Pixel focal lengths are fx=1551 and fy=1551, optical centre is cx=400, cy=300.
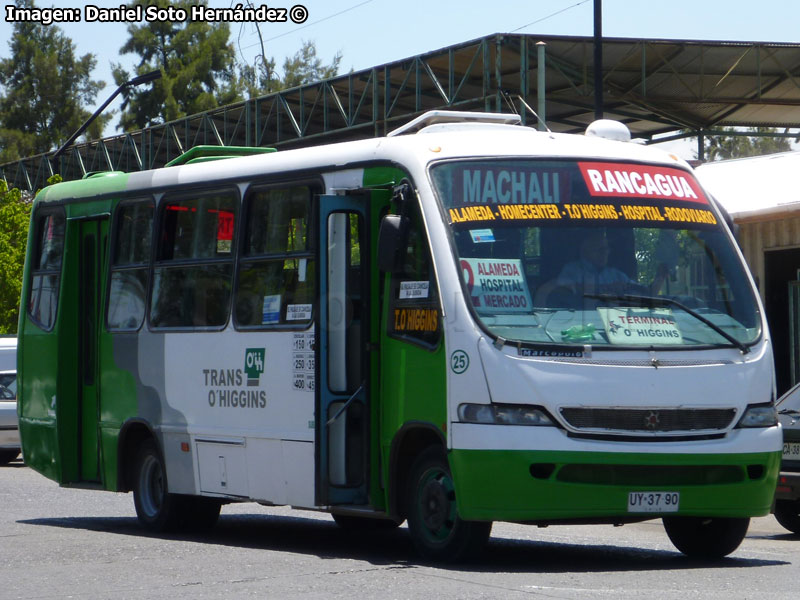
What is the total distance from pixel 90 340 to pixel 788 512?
21.1 ft

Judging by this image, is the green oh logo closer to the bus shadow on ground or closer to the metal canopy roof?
the bus shadow on ground

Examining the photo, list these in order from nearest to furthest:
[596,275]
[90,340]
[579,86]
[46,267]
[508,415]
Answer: [508,415]
[596,275]
[90,340]
[46,267]
[579,86]

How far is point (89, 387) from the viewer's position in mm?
14102

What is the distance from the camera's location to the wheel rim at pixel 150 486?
1322 centimetres

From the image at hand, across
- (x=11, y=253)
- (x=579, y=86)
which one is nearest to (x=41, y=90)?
(x=11, y=253)

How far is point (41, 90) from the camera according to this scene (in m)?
80.7

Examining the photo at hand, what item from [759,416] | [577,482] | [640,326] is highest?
[640,326]

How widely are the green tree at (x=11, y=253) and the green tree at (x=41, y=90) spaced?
34.9m

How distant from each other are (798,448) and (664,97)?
68.0ft

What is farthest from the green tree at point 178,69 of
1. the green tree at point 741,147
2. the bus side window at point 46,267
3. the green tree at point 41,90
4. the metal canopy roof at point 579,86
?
the bus side window at point 46,267

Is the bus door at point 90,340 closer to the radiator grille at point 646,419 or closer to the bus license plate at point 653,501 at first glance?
the radiator grille at point 646,419

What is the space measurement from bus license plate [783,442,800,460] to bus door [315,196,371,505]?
4.32 meters

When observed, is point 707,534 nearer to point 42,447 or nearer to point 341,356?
point 341,356

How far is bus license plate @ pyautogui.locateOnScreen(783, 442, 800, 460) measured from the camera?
43.0 feet
